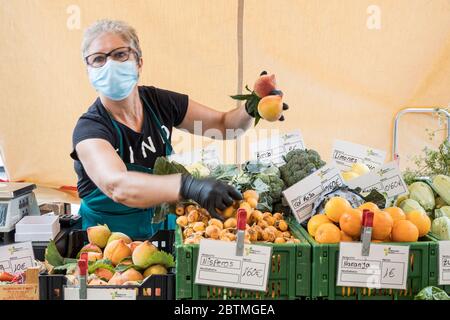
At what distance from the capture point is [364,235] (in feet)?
5.39

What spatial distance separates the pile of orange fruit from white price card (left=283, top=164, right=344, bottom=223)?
118mm

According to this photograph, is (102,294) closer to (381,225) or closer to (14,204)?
(381,225)

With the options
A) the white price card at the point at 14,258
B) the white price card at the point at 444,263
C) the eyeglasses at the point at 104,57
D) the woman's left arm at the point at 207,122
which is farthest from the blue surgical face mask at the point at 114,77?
the white price card at the point at 444,263

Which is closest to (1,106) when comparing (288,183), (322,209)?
(288,183)

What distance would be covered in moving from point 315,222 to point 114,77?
52.1 inches

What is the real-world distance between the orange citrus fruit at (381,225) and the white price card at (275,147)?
32.7 inches

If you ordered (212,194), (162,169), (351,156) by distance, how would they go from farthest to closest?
1. (351,156)
2. (162,169)
3. (212,194)

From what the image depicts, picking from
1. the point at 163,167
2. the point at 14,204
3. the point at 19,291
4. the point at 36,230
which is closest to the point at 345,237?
the point at 163,167

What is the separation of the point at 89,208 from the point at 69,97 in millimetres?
1331

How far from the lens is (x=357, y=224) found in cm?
170

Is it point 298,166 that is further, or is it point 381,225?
point 298,166

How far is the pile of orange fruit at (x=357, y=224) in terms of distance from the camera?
1.69 metres
